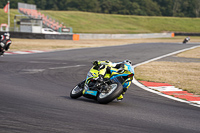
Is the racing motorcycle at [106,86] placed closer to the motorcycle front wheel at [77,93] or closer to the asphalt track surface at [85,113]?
the motorcycle front wheel at [77,93]

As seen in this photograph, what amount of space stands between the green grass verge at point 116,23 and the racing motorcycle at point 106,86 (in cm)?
5055

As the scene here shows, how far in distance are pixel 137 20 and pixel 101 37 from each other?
3278 cm

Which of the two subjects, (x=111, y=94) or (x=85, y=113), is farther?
(x=111, y=94)

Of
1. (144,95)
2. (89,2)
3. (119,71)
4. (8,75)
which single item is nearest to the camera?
(119,71)

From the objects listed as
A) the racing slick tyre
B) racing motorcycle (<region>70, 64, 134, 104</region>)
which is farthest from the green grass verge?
the racing slick tyre

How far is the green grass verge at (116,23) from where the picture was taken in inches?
2470

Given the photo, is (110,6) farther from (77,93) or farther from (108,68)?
(108,68)

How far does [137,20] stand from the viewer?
262ft

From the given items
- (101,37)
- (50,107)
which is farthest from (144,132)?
(101,37)

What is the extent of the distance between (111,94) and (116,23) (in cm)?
6560

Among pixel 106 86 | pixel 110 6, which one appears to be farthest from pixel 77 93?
pixel 110 6

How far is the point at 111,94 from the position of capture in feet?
24.3

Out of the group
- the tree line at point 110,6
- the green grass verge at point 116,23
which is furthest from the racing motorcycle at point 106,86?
the tree line at point 110,6

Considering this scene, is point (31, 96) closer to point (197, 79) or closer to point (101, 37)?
point (197, 79)
